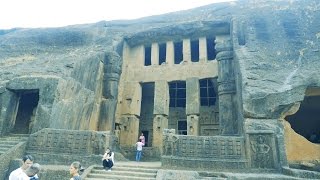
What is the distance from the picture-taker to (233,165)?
8.64 meters

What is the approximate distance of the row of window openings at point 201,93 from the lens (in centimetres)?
1808

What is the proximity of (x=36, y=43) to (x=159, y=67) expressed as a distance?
25.2ft

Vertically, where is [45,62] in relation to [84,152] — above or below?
above

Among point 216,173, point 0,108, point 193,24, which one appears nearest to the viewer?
point 216,173

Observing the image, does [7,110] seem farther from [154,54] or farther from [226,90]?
[226,90]

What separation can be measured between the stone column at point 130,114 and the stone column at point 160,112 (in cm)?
124

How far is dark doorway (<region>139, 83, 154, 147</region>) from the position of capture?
1873 centimetres

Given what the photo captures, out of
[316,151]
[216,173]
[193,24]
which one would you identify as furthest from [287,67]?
[193,24]

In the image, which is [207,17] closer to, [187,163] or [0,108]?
[187,163]

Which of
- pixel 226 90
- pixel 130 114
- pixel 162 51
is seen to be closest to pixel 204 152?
pixel 226 90

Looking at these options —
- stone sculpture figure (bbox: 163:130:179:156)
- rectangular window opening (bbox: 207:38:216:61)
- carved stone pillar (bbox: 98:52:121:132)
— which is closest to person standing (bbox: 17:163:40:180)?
stone sculpture figure (bbox: 163:130:179:156)

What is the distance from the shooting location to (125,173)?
855cm

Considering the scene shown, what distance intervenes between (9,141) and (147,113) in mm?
10258

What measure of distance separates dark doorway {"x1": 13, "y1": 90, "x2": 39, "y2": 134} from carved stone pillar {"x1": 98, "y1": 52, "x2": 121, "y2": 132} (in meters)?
3.31
